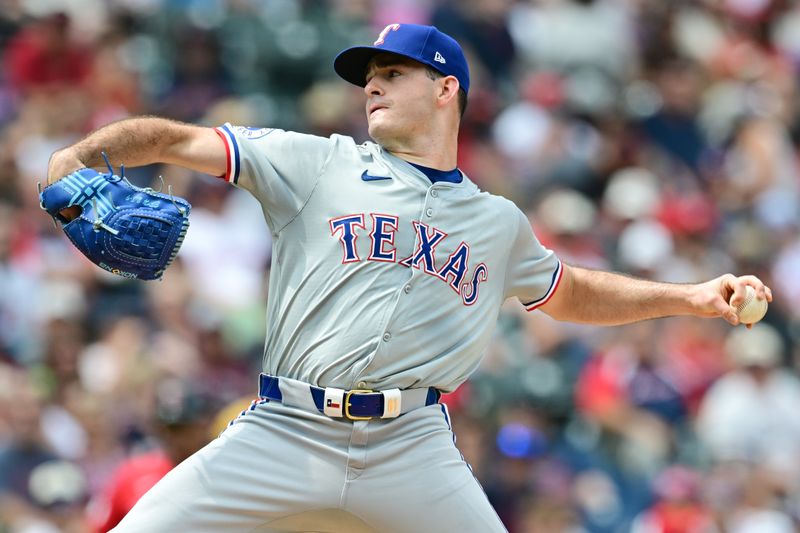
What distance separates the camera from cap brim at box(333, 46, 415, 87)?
4.35 meters

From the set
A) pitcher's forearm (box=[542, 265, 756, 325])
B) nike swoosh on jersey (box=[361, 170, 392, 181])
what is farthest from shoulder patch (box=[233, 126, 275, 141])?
pitcher's forearm (box=[542, 265, 756, 325])

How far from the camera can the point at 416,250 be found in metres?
4.10

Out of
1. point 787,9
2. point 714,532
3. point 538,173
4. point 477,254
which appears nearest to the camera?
point 477,254

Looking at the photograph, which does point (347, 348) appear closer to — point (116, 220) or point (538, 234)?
point (116, 220)

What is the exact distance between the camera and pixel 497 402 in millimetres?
7957

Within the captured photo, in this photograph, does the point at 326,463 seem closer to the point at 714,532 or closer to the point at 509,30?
the point at 714,532

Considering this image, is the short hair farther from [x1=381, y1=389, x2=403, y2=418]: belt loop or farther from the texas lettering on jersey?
[x1=381, y1=389, x2=403, y2=418]: belt loop

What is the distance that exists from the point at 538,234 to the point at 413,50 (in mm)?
5292

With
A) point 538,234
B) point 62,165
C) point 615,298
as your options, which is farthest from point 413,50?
point 538,234

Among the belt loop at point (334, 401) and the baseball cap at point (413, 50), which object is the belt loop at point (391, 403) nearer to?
the belt loop at point (334, 401)

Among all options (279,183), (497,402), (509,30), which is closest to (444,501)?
(279,183)

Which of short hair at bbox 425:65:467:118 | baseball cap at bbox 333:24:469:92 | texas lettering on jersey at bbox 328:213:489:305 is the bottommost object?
texas lettering on jersey at bbox 328:213:489:305

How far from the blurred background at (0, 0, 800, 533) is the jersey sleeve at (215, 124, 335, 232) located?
1.39m

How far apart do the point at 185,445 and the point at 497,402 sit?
10.3ft
